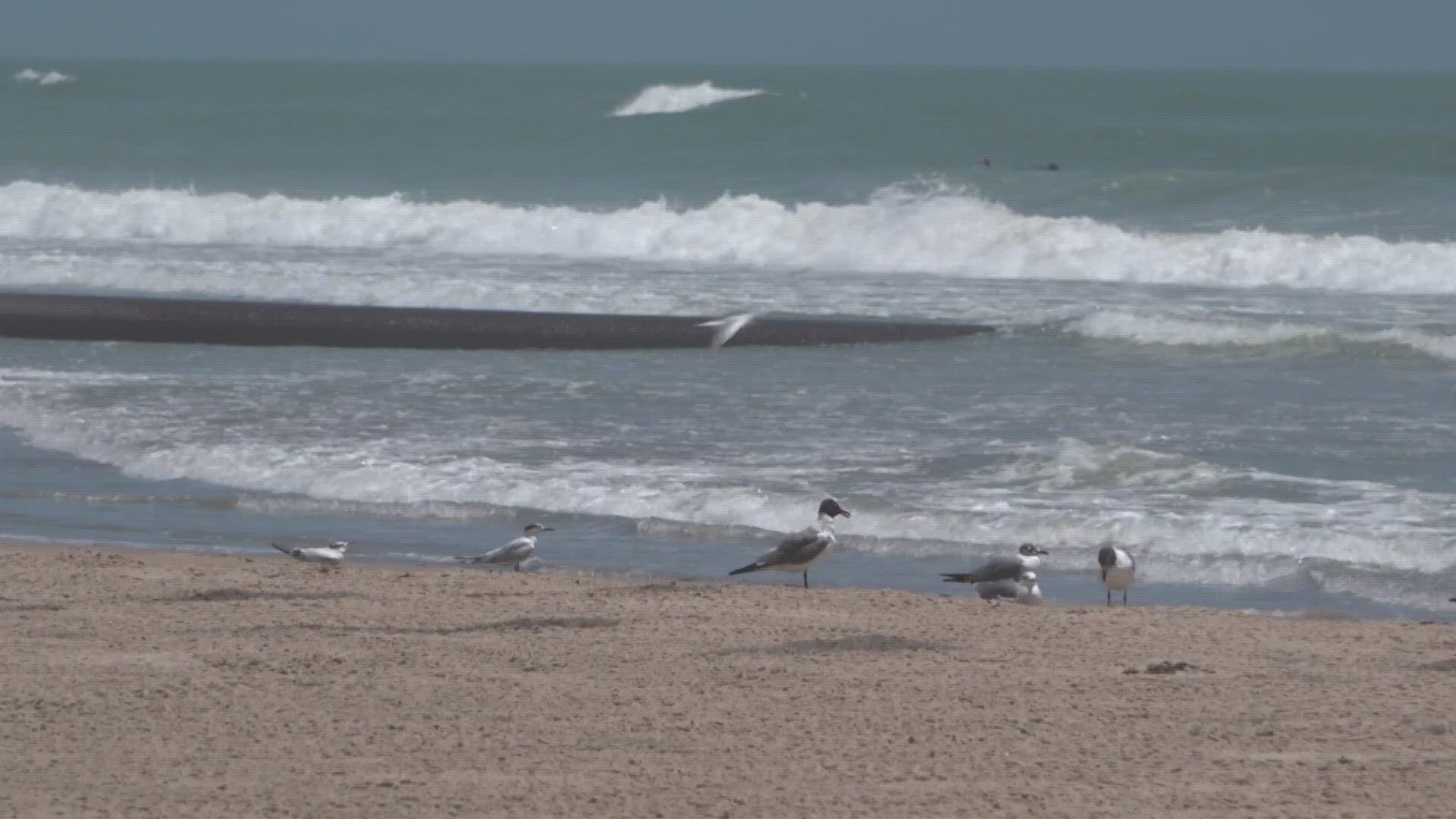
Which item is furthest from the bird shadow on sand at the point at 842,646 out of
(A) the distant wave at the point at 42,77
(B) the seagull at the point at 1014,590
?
(A) the distant wave at the point at 42,77

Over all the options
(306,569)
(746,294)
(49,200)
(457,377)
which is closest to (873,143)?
(49,200)

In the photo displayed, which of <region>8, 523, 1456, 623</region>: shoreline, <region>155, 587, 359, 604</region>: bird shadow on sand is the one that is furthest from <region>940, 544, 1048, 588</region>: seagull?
<region>155, 587, 359, 604</region>: bird shadow on sand

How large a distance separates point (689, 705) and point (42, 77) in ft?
205

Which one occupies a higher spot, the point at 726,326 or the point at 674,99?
the point at 674,99

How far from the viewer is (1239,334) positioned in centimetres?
1545

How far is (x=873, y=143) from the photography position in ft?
127

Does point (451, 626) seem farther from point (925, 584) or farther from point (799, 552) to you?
point (925, 584)

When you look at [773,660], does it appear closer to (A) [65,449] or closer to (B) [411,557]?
(B) [411,557]

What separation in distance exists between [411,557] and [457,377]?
16.9 ft

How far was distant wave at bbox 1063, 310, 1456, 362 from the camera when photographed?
582 inches

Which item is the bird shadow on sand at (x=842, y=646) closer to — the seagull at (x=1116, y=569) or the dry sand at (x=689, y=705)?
the dry sand at (x=689, y=705)

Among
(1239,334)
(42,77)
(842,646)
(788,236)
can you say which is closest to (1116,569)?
(842,646)

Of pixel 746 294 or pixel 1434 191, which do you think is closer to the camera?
pixel 746 294

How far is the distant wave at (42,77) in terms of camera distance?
6134 centimetres
